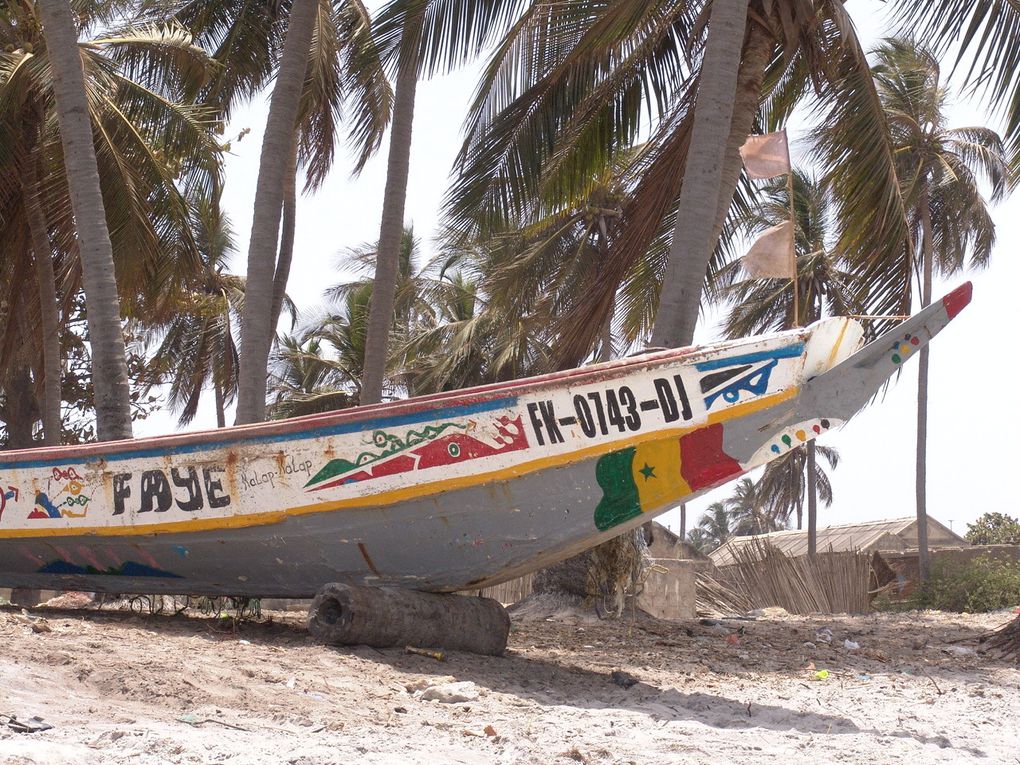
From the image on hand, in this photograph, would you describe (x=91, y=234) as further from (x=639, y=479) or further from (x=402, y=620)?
(x=639, y=479)

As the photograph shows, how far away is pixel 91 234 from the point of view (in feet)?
29.6

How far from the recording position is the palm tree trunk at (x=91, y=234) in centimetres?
883

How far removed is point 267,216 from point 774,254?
503cm

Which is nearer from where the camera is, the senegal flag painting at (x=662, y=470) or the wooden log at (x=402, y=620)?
the senegal flag painting at (x=662, y=470)

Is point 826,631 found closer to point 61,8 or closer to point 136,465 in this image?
point 136,465

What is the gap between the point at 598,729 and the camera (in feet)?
Answer: 15.0

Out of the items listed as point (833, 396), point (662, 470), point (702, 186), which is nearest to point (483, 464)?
point (662, 470)

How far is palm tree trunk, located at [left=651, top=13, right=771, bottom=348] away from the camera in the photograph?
8.37 meters

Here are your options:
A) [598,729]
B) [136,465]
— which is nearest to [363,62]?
[136,465]

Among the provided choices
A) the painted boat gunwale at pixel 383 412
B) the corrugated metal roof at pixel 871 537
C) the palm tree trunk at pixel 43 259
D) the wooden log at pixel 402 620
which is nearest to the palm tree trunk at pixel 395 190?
the palm tree trunk at pixel 43 259

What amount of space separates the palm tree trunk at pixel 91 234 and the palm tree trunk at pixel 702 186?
4.46 metres

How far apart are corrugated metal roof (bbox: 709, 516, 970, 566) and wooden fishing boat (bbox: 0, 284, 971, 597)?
22650 mm

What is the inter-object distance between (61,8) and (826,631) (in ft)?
28.2

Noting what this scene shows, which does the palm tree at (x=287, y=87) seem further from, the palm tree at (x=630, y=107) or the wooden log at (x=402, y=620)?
the wooden log at (x=402, y=620)
